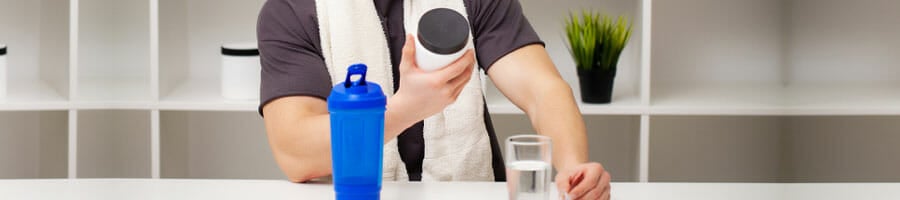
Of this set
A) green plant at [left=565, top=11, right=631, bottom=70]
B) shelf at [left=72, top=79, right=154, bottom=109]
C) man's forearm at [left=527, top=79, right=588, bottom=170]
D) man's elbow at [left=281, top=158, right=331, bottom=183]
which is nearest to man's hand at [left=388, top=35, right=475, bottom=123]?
man's elbow at [left=281, top=158, right=331, bottom=183]

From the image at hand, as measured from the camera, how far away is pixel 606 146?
103 inches

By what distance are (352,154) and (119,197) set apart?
390 millimetres

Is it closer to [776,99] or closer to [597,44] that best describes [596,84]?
[597,44]

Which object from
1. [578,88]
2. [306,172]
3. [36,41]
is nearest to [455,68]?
[306,172]

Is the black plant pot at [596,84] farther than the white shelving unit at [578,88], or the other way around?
the white shelving unit at [578,88]

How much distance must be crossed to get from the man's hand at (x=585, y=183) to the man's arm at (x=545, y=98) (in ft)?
0.38

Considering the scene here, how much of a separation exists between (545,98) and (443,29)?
1.65ft

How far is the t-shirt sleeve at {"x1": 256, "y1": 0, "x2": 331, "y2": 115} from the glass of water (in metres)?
0.43

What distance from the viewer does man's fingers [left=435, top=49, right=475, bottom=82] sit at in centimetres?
107

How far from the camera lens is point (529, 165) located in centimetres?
109

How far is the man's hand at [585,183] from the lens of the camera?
1137 millimetres

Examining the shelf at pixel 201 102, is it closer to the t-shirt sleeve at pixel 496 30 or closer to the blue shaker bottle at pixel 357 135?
the t-shirt sleeve at pixel 496 30

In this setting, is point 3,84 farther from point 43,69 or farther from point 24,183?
point 24,183

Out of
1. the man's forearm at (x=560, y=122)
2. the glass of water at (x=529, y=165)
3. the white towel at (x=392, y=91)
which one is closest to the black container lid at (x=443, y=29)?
the glass of water at (x=529, y=165)
